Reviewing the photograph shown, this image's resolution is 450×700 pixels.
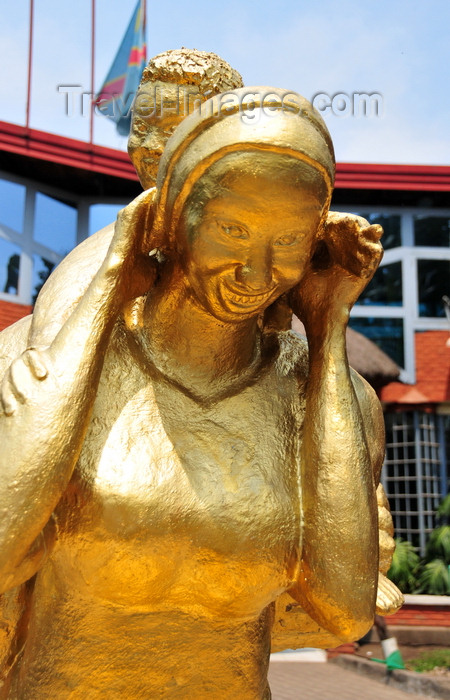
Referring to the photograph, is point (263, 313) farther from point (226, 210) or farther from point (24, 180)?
point (24, 180)

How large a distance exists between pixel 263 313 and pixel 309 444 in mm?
296

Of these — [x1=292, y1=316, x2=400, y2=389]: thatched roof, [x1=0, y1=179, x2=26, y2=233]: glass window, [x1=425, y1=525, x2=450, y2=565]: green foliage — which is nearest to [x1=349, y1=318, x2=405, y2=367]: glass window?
[x1=292, y1=316, x2=400, y2=389]: thatched roof

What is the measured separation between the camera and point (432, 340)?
11.0 m

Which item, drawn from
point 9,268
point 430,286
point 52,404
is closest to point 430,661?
point 430,286

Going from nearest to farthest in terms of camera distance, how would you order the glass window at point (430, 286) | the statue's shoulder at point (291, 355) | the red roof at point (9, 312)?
1. the statue's shoulder at point (291, 355)
2. the red roof at point (9, 312)
3. the glass window at point (430, 286)

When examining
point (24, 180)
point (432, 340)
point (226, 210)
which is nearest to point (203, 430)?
point (226, 210)

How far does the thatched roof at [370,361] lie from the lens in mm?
9516

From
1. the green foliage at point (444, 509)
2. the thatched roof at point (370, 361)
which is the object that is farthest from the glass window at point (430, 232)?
the green foliage at point (444, 509)

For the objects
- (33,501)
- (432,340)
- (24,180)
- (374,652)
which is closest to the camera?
(33,501)

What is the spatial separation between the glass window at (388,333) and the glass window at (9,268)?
4767mm

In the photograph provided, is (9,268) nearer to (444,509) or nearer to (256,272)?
(444,509)

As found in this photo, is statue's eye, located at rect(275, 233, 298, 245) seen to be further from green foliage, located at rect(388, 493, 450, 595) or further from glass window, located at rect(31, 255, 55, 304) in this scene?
glass window, located at rect(31, 255, 55, 304)

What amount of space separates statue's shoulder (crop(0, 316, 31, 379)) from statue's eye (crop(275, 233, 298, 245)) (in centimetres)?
56

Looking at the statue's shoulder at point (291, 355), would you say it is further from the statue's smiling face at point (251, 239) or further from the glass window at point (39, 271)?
the glass window at point (39, 271)
